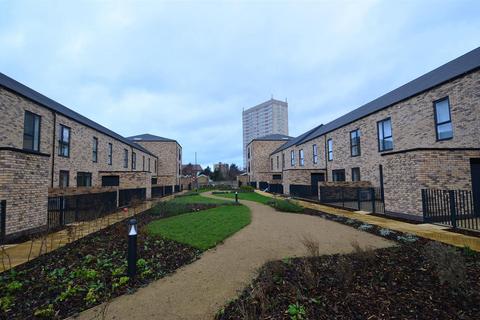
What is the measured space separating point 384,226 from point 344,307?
20.5 feet

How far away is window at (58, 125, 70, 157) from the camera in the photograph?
14585mm

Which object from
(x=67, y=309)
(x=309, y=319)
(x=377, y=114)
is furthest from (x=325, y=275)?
(x=377, y=114)

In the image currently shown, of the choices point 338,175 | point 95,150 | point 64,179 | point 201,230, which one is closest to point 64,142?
point 64,179

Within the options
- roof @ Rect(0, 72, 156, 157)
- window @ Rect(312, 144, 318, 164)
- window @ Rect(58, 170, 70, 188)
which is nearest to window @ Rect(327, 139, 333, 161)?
window @ Rect(312, 144, 318, 164)

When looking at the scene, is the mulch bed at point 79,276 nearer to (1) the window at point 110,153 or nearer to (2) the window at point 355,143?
(2) the window at point 355,143

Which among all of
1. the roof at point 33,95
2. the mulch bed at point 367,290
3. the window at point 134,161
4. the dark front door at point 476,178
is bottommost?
the mulch bed at point 367,290

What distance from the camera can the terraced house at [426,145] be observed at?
28.9 feet

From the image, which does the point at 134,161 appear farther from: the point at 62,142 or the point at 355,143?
the point at 355,143

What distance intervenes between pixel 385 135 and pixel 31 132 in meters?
21.2

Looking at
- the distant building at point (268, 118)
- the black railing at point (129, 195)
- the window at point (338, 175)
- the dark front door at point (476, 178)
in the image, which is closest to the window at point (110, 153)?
the black railing at point (129, 195)

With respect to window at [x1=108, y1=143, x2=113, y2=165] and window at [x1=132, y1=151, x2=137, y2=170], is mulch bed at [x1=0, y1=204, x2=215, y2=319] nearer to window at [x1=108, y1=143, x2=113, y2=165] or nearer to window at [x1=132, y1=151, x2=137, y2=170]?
window at [x1=108, y1=143, x2=113, y2=165]

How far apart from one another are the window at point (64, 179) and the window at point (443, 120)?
21.5 metres

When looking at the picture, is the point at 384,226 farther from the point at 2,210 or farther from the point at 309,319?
the point at 2,210

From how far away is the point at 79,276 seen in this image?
13.6 ft
